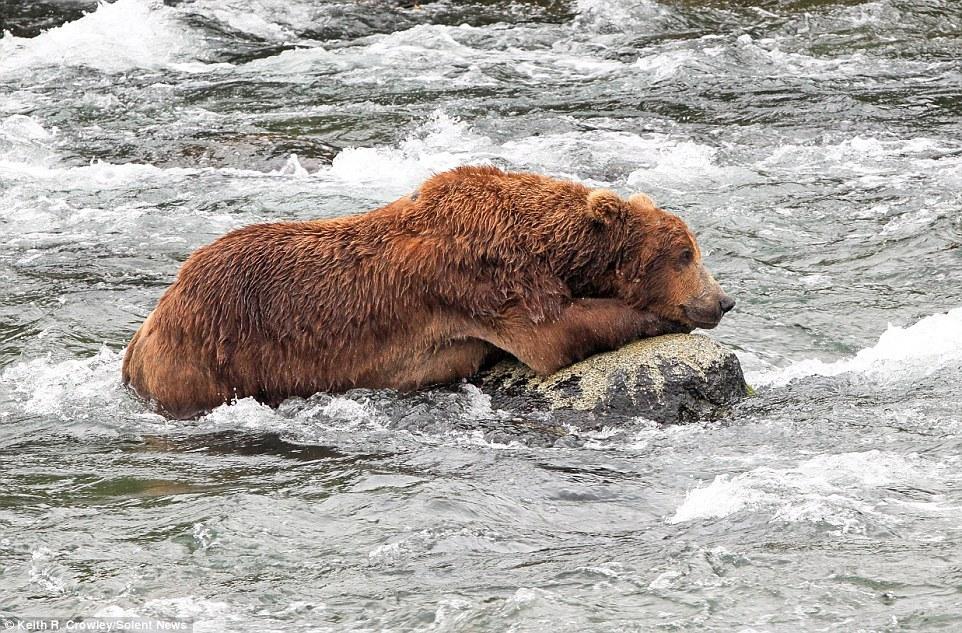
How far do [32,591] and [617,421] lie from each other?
9.93 feet

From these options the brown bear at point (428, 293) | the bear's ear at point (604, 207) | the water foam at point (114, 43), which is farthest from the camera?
the water foam at point (114, 43)

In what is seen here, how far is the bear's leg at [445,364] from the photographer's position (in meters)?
7.58

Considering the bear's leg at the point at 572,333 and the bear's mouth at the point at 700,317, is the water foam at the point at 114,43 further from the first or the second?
the bear's mouth at the point at 700,317

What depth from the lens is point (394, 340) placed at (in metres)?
7.52

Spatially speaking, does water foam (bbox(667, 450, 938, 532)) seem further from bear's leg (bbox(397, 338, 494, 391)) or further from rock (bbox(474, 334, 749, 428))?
bear's leg (bbox(397, 338, 494, 391))

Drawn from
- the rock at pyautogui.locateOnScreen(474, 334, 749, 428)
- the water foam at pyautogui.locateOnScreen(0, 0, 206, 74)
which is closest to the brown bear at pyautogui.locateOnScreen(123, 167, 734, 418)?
the rock at pyautogui.locateOnScreen(474, 334, 749, 428)

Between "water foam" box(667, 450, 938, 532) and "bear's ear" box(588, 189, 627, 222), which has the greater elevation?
"bear's ear" box(588, 189, 627, 222)

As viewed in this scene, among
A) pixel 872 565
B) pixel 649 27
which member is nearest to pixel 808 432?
pixel 872 565

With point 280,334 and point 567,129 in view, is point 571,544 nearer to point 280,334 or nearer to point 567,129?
point 280,334

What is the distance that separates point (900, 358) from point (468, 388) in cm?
261

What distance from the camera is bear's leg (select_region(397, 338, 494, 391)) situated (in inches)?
298

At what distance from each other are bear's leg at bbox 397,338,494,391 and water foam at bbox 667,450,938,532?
1.72 m

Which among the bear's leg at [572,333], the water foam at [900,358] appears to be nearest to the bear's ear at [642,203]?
the bear's leg at [572,333]

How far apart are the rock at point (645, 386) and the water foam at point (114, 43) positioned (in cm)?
1127
